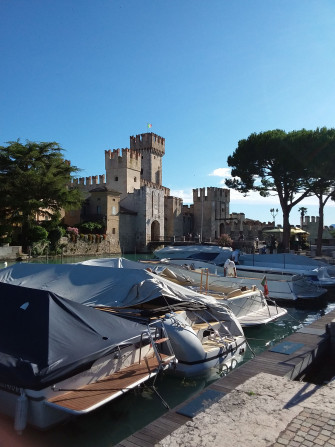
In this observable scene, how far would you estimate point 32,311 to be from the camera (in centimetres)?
558

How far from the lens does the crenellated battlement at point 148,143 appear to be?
58056mm

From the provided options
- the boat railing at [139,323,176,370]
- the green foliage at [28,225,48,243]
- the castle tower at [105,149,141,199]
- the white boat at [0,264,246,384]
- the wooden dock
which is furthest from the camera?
the castle tower at [105,149,141,199]

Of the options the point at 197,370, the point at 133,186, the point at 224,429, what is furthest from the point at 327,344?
the point at 133,186

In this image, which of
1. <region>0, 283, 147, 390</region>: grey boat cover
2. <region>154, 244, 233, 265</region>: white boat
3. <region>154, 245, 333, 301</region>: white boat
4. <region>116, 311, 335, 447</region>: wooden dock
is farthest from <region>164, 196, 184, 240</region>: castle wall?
<region>0, 283, 147, 390</region>: grey boat cover

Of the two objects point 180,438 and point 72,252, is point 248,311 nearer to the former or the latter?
point 180,438

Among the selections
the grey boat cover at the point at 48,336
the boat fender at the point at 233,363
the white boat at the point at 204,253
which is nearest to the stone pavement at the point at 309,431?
the grey boat cover at the point at 48,336

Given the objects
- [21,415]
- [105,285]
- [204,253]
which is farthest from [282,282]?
[21,415]

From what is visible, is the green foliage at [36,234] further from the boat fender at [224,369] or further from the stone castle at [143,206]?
the boat fender at [224,369]

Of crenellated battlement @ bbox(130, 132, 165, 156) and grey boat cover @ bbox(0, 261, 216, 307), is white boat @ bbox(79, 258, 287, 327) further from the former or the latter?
crenellated battlement @ bbox(130, 132, 165, 156)

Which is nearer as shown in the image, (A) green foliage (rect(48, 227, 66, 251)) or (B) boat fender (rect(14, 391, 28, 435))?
(B) boat fender (rect(14, 391, 28, 435))

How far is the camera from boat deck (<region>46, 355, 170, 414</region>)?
4.68 meters

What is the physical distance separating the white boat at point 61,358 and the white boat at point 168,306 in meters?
0.91

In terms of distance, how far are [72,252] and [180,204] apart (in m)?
25.0

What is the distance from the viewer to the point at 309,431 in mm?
4090
